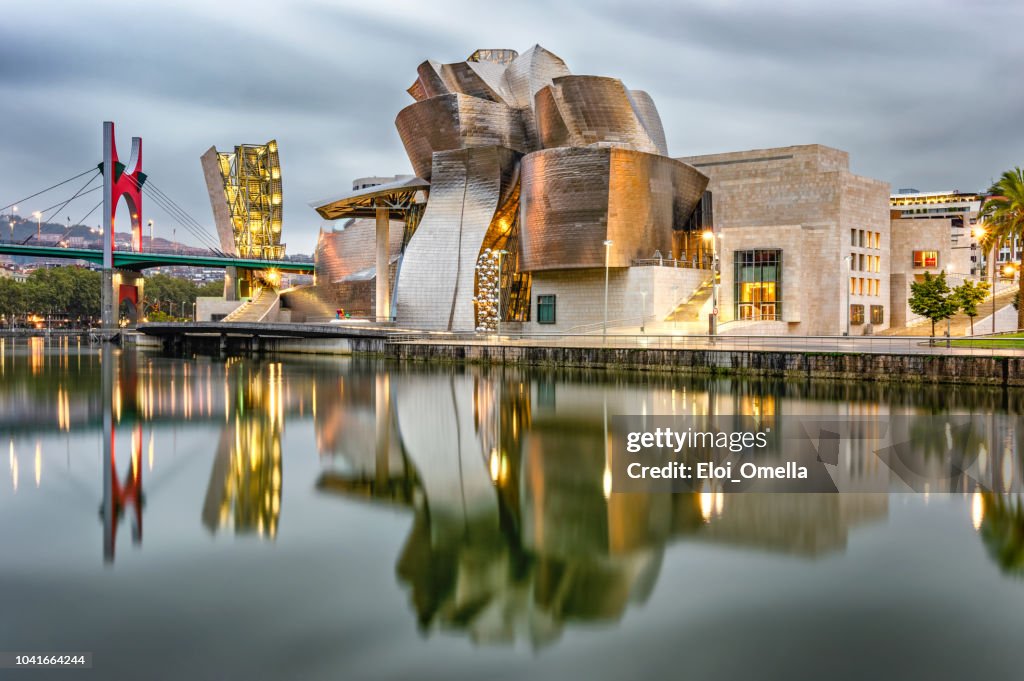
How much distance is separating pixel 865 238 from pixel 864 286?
291 centimetres

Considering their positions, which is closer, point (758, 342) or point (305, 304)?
point (758, 342)

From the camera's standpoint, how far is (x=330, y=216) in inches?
2349

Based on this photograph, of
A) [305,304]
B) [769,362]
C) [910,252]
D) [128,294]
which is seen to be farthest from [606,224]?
[128,294]

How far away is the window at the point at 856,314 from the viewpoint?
51031mm

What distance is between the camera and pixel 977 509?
11336mm

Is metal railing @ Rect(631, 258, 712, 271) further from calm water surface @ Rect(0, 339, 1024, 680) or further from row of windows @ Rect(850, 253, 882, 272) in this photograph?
calm water surface @ Rect(0, 339, 1024, 680)

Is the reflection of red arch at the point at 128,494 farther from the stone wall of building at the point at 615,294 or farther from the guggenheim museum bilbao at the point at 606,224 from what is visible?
the stone wall of building at the point at 615,294

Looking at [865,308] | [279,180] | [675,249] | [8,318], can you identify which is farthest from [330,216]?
[8,318]

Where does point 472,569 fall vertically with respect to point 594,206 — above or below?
below

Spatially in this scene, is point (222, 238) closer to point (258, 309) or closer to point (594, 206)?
point (258, 309)

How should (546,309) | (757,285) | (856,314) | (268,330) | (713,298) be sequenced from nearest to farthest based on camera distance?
(713,298), (757,285), (856,314), (546,309), (268,330)

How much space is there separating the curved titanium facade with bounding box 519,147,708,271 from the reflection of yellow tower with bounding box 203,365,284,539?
25.6 metres

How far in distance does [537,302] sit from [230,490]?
40.3 meters

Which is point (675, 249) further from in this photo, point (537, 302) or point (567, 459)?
point (567, 459)
